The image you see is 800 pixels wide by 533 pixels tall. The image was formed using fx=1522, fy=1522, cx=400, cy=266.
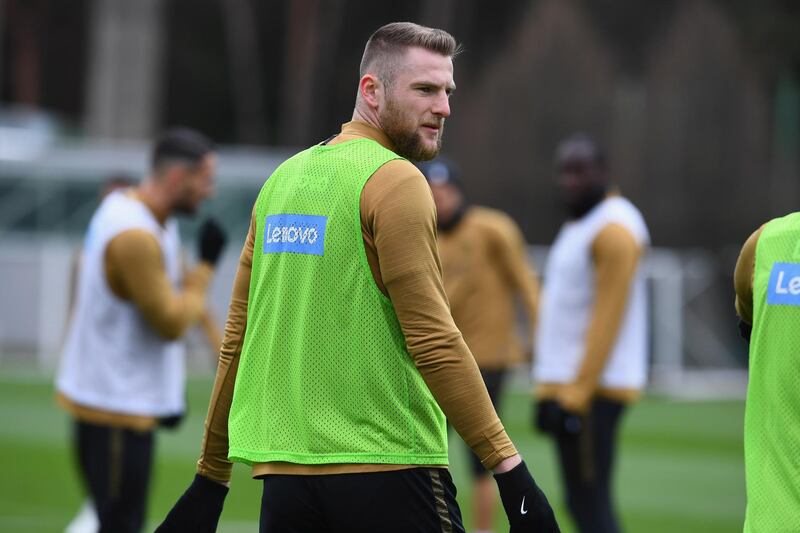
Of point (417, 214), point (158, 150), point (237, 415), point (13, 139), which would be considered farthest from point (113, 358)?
point (13, 139)

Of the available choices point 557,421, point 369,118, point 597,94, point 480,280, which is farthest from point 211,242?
point 597,94

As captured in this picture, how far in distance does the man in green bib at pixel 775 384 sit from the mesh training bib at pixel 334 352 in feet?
3.13

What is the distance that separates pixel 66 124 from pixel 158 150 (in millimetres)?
39361

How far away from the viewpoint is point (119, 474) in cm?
705

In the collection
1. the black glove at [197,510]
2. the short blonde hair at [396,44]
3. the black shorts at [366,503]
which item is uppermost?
the short blonde hair at [396,44]

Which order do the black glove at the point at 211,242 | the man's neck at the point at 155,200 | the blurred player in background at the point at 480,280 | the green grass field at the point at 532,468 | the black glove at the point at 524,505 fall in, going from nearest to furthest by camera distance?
the black glove at the point at 524,505 → the man's neck at the point at 155,200 → the black glove at the point at 211,242 → the blurred player in background at the point at 480,280 → the green grass field at the point at 532,468

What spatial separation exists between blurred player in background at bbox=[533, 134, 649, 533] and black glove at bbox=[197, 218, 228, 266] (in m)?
1.74

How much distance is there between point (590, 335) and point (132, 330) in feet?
7.35

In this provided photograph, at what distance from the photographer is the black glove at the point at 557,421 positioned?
7418 mm

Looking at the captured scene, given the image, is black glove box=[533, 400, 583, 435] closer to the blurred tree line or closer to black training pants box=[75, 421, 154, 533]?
black training pants box=[75, 421, 154, 533]

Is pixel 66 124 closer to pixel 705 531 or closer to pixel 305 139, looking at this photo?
pixel 305 139

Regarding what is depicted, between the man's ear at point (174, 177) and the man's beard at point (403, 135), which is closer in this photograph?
the man's beard at point (403, 135)

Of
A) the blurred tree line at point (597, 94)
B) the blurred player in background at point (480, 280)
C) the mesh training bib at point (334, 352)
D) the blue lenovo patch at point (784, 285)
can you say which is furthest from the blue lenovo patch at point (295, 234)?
the blurred tree line at point (597, 94)

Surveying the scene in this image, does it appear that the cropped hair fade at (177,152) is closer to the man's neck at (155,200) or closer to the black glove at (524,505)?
the man's neck at (155,200)
